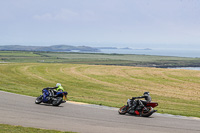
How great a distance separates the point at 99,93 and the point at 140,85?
927cm

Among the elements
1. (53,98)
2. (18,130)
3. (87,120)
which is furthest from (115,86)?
(18,130)

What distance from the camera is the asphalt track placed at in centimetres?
1453

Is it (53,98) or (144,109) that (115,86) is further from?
(144,109)

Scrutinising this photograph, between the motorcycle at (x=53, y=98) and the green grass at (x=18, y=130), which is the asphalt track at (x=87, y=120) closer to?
the motorcycle at (x=53, y=98)

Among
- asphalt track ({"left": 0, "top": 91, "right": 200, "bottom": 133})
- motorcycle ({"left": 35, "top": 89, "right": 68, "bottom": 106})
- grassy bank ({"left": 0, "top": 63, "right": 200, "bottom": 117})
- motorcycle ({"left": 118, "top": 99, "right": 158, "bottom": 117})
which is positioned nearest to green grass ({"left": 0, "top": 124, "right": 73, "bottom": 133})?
asphalt track ({"left": 0, "top": 91, "right": 200, "bottom": 133})

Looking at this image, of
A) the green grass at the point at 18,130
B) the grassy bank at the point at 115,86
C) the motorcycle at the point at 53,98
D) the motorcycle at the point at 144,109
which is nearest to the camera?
the green grass at the point at 18,130

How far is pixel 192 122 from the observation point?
17.1 meters

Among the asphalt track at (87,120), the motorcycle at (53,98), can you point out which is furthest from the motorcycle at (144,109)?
the motorcycle at (53,98)

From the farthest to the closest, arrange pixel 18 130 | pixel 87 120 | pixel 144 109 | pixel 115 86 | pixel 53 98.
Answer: pixel 115 86, pixel 53 98, pixel 144 109, pixel 87 120, pixel 18 130

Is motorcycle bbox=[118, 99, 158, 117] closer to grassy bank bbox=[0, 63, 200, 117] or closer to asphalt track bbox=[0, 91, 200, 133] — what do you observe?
asphalt track bbox=[0, 91, 200, 133]

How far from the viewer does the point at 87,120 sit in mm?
16469

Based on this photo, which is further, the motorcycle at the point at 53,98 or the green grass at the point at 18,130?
the motorcycle at the point at 53,98

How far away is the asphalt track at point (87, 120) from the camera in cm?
1453

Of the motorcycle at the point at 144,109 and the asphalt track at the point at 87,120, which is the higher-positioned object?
the motorcycle at the point at 144,109
